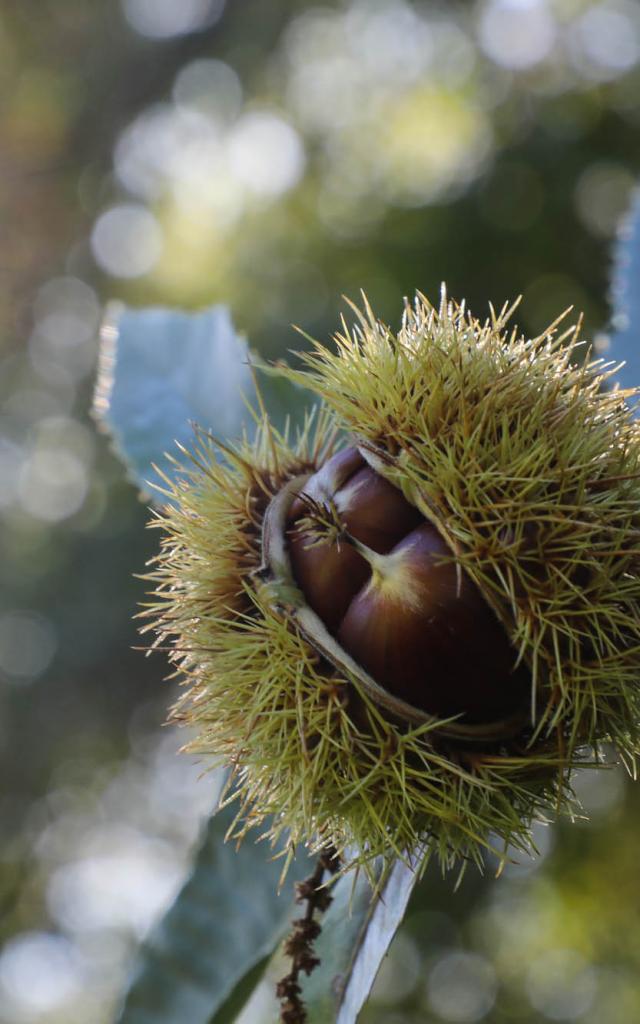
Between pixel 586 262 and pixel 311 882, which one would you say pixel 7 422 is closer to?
pixel 586 262

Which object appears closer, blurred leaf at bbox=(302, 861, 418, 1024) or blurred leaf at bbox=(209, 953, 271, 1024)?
blurred leaf at bbox=(302, 861, 418, 1024)

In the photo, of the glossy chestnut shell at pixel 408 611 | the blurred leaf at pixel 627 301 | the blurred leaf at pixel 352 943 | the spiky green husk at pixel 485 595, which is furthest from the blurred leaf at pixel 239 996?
the blurred leaf at pixel 627 301

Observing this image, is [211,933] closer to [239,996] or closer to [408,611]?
[239,996]

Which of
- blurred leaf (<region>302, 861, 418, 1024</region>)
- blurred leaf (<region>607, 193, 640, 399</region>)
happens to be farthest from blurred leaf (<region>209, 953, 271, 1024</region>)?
blurred leaf (<region>607, 193, 640, 399</region>)

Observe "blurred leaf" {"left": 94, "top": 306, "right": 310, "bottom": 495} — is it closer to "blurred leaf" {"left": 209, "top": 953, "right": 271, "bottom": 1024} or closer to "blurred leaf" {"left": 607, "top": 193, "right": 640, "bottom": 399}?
"blurred leaf" {"left": 607, "top": 193, "right": 640, "bottom": 399}

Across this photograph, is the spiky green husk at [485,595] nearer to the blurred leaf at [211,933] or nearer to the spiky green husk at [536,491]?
the spiky green husk at [536,491]

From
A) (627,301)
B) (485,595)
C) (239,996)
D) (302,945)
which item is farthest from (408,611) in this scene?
(627,301)
